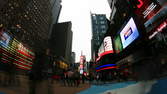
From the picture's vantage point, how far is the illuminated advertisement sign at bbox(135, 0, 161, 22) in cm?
1031

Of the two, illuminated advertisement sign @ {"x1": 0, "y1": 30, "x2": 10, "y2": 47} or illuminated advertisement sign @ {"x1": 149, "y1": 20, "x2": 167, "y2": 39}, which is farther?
illuminated advertisement sign @ {"x1": 0, "y1": 30, "x2": 10, "y2": 47}

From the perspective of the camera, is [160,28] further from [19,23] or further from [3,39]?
[19,23]

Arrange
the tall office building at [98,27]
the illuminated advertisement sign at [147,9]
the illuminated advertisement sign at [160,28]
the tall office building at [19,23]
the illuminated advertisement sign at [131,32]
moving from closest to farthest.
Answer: the illuminated advertisement sign at [160,28]
the illuminated advertisement sign at [147,9]
the illuminated advertisement sign at [131,32]
the tall office building at [19,23]
the tall office building at [98,27]

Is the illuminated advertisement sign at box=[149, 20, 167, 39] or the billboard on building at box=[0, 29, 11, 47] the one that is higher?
the billboard on building at box=[0, 29, 11, 47]

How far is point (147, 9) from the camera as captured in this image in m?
11.8

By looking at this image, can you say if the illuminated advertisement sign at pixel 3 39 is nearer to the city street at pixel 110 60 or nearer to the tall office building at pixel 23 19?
the city street at pixel 110 60

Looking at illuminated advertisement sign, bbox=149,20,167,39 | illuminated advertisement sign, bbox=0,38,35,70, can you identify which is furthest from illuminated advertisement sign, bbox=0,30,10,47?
illuminated advertisement sign, bbox=149,20,167,39

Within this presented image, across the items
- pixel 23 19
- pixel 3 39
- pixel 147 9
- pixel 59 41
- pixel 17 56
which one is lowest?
pixel 17 56

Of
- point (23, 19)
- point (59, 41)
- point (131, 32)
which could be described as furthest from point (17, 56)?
point (23, 19)

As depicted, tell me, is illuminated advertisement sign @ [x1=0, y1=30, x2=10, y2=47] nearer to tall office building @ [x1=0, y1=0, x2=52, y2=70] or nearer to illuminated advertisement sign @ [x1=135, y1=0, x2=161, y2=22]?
tall office building @ [x1=0, y1=0, x2=52, y2=70]

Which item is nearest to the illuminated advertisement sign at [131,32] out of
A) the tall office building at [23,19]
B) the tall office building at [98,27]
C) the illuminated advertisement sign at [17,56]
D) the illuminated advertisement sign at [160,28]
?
the illuminated advertisement sign at [160,28]

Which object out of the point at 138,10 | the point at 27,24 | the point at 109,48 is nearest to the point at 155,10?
the point at 138,10

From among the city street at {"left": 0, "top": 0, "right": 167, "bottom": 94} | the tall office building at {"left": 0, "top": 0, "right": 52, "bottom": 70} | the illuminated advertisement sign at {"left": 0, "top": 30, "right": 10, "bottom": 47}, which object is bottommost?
the city street at {"left": 0, "top": 0, "right": 167, "bottom": 94}

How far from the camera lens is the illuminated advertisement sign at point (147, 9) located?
1031cm
